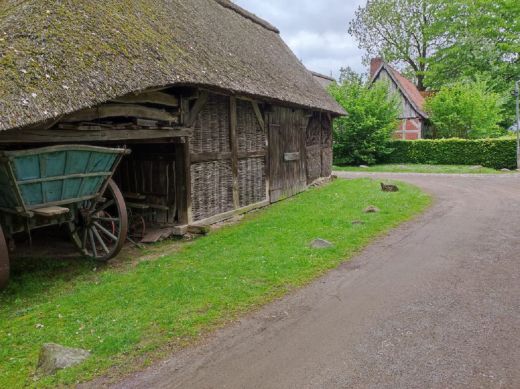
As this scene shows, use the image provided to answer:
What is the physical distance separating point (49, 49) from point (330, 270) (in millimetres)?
4948

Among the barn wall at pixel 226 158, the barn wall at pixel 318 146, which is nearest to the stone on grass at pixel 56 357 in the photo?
the barn wall at pixel 226 158

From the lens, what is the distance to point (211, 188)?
9180mm

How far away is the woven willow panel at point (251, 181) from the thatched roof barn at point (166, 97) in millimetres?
49

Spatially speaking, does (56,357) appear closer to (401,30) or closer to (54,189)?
(54,189)

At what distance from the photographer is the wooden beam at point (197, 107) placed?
8328 millimetres

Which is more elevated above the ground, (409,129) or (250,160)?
(409,129)

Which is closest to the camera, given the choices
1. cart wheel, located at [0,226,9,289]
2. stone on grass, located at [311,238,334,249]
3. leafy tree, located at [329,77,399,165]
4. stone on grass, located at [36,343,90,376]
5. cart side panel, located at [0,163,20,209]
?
stone on grass, located at [36,343,90,376]

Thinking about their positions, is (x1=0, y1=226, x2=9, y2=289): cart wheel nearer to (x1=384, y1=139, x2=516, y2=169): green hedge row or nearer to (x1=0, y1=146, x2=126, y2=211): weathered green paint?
(x1=0, y1=146, x2=126, y2=211): weathered green paint

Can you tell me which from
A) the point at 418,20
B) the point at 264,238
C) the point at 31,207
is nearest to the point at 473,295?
the point at 264,238

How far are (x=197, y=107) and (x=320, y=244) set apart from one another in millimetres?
3683

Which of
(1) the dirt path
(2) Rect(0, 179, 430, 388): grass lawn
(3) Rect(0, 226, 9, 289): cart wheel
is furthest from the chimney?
(3) Rect(0, 226, 9, 289): cart wheel

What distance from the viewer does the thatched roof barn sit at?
18.3 feet

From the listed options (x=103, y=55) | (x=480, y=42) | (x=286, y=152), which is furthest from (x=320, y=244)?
(x=480, y=42)

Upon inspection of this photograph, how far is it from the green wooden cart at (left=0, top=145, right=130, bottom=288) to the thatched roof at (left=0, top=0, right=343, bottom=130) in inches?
19.6
